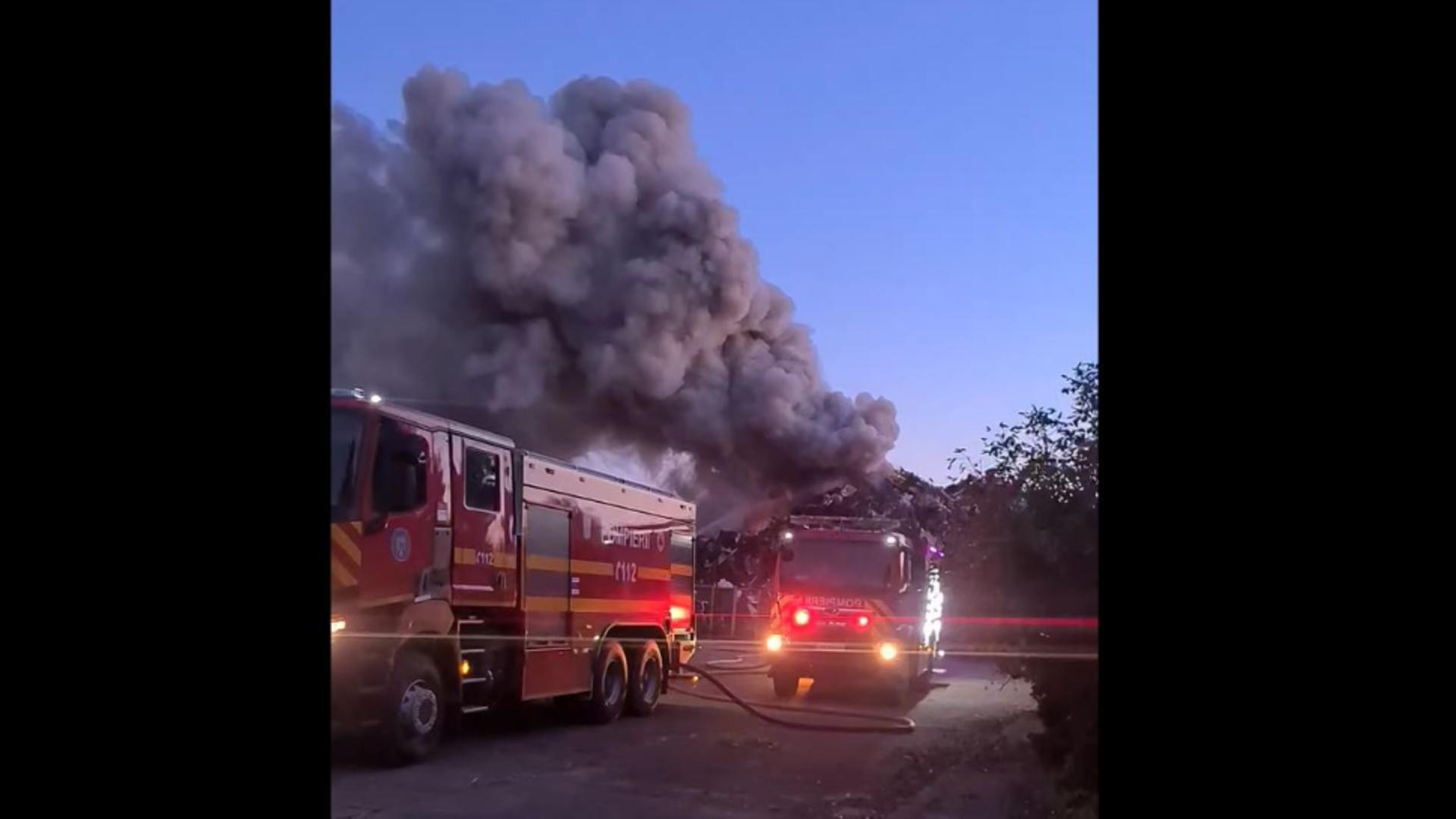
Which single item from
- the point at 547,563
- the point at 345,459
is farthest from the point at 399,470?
the point at 547,563

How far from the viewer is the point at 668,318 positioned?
20.4m

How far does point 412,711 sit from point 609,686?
11.0 ft

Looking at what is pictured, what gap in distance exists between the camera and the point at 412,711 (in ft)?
25.3

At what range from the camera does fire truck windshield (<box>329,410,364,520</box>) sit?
7387mm

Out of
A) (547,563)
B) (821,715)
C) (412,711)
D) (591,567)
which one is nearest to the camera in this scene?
(412,711)

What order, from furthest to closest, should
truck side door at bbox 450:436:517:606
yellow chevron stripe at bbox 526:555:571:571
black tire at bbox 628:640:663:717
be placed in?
1. black tire at bbox 628:640:663:717
2. yellow chevron stripe at bbox 526:555:571:571
3. truck side door at bbox 450:436:517:606

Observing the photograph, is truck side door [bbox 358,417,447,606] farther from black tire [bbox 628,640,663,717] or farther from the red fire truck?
black tire [bbox 628,640,663,717]

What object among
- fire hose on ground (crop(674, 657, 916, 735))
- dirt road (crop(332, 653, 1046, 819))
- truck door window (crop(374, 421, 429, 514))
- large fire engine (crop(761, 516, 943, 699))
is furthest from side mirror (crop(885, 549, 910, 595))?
truck door window (crop(374, 421, 429, 514))

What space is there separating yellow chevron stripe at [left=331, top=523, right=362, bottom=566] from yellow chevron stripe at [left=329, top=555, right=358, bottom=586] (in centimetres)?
9

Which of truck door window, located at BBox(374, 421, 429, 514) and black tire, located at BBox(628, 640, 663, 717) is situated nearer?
truck door window, located at BBox(374, 421, 429, 514)

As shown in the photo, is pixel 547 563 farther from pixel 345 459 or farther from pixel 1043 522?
pixel 1043 522
